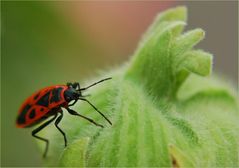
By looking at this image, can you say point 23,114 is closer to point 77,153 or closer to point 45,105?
point 45,105

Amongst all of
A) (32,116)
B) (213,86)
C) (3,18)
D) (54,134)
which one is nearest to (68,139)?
(54,134)

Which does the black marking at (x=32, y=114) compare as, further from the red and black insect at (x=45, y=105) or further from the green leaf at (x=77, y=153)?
the green leaf at (x=77, y=153)

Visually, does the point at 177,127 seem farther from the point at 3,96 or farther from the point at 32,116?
the point at 3,96

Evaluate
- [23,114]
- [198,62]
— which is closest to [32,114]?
[23,114]

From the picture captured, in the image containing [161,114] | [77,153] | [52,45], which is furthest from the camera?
[52,45]

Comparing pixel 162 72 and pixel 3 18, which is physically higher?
pixel 3 18
